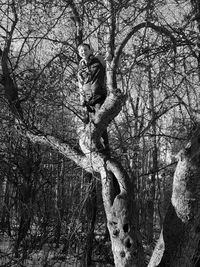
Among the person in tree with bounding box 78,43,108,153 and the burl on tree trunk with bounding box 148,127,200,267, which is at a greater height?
the person in tree with bounding box 78,43,108,153

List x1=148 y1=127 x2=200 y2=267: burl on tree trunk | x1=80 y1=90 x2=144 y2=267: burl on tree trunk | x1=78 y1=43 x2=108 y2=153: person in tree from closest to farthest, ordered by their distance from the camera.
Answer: x1=148 y1=127 x2=200 y2=267: burl on tree trunk → x1=80 y1=90 x2=144 y2=267: burl on tree trunk → x1=78 y1=43 x2=108 y2=153: person in tree

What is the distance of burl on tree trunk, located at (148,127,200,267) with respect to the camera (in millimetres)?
2514

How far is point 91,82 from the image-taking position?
3889 millimetres

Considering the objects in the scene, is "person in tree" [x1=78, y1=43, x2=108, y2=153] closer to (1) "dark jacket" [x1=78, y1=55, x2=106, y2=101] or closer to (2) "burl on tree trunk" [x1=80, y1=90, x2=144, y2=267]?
(1) "dark jacket" [x1=78, y1=55, x2=106, y2=101]

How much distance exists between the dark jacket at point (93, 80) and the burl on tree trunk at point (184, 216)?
1512mm

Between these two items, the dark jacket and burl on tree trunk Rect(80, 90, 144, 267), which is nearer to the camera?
burl on tree trunk Rect(80, 90, 144, 267)

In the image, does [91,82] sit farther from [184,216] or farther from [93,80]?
[184,216]

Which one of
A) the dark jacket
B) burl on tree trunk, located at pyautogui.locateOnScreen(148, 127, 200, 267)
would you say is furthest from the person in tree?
burl on tree trunk, located at pyautogui.locateOnScreen(148, 127, 200, 267)

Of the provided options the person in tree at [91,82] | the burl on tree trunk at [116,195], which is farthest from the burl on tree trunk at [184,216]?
the person in tree at [91,82]

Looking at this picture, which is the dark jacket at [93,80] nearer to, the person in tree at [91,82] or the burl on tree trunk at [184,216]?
the person in tree at [91,82]

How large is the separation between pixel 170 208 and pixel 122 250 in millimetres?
503

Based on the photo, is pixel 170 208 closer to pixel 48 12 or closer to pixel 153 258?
pixel 153 258

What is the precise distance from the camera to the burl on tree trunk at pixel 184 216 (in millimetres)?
2514

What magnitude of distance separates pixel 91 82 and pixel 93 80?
0.13 ft
